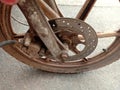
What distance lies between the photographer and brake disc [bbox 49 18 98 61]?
37.0 inches

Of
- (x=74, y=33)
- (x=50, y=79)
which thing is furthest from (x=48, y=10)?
(x=50, y=79)

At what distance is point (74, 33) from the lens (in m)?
0.99

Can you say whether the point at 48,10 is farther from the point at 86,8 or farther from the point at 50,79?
the point at 50,79

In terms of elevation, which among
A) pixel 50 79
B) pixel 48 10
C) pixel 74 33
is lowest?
pixel 50 79

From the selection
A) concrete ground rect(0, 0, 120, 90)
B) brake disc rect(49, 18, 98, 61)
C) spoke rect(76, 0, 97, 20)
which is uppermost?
spoke rect(76, 0, 97, 20)

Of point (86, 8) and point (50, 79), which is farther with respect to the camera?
point (50, 79)

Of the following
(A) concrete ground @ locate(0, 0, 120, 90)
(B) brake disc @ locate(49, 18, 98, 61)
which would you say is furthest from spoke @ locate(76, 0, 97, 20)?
(A) concrete ground @ locate(0, 0, 120, 90)

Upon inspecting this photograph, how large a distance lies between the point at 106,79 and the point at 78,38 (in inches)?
14.9

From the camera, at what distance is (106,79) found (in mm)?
1289

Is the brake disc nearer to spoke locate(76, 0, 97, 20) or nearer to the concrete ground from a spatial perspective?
spoke locate(76, 0, 97, 20)

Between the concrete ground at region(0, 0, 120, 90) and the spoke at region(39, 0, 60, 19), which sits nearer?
the spoke at region(39, 0, 60, 19)

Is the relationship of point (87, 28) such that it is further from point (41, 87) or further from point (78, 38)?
point (41, 87)

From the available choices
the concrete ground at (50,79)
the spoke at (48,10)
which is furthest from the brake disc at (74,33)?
the concrete ground at (50,79)

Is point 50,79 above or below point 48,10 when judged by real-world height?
below
